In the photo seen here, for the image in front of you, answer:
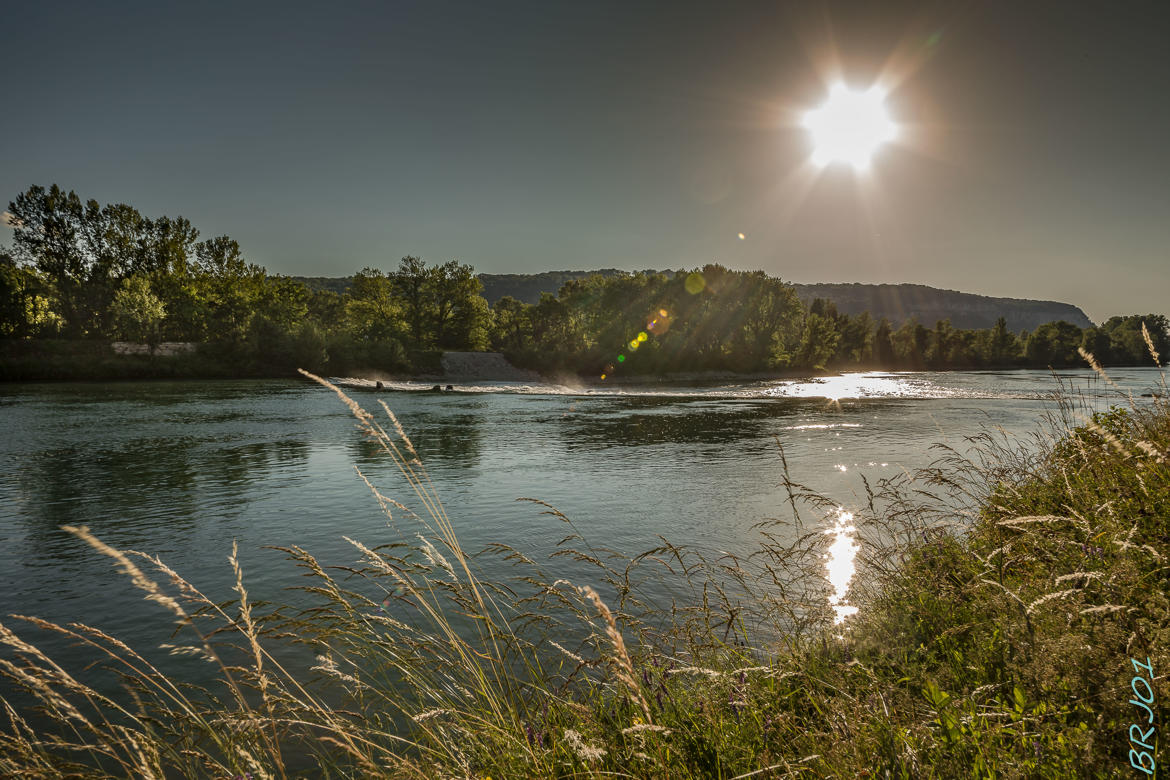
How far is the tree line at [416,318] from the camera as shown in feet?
244

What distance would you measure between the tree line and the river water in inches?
1962

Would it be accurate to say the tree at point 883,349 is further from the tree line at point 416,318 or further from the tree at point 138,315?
the tree at point 138,315

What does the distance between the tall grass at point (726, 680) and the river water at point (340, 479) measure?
74.8 inches

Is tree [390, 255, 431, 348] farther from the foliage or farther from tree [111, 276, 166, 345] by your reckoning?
tree [111, 276, 166, 345]

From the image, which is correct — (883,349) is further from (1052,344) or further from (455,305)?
(455,305)

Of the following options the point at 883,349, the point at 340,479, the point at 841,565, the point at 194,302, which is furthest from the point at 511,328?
the point at 841,565

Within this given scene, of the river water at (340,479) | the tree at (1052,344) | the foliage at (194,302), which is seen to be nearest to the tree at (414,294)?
the foliage at (194,302)

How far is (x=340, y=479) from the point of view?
1520 cm

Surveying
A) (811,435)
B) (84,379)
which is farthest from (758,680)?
(84,379)

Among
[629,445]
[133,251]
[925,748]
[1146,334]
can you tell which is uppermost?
[133,251]

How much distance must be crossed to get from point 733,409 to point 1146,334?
107 feet

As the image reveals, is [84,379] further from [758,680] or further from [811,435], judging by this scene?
[758,680]

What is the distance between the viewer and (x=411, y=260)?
99.3 m

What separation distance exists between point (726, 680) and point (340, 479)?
1420cm
